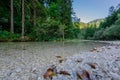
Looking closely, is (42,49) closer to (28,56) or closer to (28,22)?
(28,56)

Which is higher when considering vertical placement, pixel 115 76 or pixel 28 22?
pixel 28 22

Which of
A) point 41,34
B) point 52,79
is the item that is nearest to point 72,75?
point 52,79

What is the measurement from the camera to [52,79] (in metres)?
3.01

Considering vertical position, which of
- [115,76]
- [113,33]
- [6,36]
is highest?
[113,33]

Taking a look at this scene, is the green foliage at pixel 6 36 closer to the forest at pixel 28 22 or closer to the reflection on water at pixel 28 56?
the forest at pixel 28 22

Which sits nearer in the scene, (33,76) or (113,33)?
(33,76)

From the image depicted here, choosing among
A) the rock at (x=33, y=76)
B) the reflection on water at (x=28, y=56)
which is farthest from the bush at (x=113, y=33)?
the rock at (x=33, y=76)

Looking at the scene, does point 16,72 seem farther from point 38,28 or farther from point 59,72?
point 38,28

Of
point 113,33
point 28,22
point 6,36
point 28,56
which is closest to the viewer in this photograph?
point 28,56

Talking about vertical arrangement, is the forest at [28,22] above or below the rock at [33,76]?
above

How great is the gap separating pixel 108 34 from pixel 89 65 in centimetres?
3030

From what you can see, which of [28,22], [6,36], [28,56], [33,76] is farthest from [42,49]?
[28,22]

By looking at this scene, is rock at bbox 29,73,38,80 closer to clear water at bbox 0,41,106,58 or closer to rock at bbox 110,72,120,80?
rock at bbox 110,72,120,80

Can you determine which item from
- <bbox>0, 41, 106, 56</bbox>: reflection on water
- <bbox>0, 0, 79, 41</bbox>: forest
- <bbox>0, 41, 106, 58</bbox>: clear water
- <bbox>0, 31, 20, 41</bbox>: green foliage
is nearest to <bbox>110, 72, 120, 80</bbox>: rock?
<bbox>0, 41, 106, 58</bbox>: clear water
